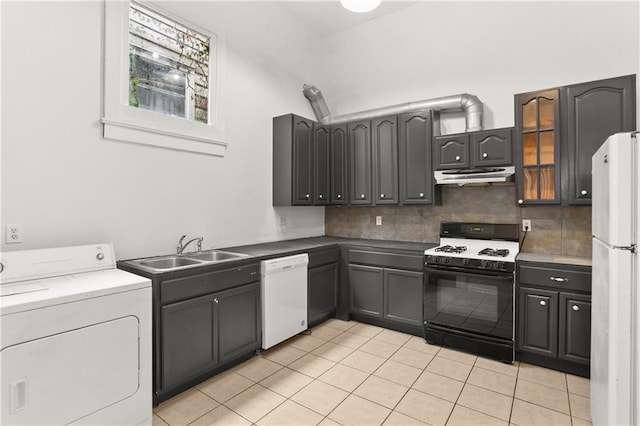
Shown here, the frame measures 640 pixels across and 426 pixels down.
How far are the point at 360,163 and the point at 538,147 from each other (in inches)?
73.3

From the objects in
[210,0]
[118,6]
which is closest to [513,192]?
[210,0]

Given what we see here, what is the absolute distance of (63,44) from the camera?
234 centimetres

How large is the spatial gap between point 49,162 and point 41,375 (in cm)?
138

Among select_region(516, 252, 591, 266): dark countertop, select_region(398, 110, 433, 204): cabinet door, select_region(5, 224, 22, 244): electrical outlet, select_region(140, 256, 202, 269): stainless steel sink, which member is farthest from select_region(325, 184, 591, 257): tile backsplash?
select_region(5, 224, 22, 244): electrical outlet

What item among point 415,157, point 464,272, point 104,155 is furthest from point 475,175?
point 104,155

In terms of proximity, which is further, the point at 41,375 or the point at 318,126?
the point at 318,126

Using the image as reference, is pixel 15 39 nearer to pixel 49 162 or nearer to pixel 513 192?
pixel 49 162

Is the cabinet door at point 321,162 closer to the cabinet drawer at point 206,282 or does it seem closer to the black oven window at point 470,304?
the cabinet drawer at point 206,282

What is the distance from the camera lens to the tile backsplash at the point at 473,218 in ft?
10.4

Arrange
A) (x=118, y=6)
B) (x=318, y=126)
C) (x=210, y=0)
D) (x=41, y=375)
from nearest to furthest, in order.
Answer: (x=41, y=375) → (x=118, y=6) → (x=210, y=0) → (x=318, y=126)

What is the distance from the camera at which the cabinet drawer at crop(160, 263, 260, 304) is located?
2.32m

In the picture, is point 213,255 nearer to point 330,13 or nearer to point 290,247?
point 290,247

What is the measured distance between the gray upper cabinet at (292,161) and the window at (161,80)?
29.7 inches

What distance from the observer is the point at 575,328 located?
268cm
